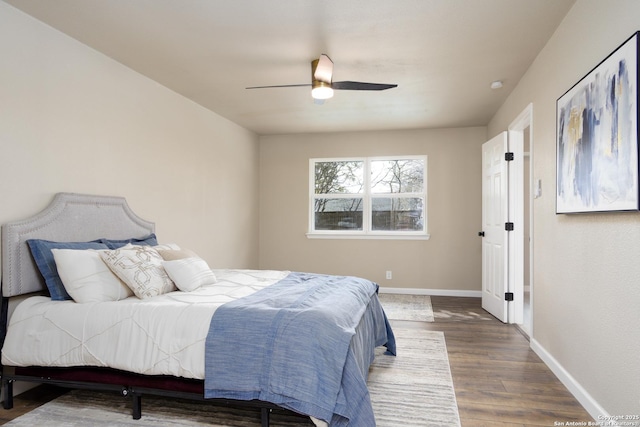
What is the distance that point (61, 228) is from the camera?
2920 millimetres

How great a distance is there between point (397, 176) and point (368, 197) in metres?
0.55

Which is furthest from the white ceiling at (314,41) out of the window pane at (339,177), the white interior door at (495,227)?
the window pane at (339,177)

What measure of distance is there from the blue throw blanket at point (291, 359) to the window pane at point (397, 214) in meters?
4.11

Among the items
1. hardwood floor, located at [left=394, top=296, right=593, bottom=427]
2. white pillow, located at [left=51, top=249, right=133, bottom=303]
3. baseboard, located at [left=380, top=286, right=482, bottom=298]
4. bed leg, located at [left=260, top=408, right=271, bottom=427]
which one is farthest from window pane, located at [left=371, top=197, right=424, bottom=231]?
bed leg, located at [left=260, top=408, right=271, bottom=427]

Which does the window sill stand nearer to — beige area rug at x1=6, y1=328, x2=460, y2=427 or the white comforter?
beige area rug at x1=6, y1=328, x2=460, y2=427

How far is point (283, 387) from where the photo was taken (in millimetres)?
2072

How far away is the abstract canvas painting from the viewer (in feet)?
6.21

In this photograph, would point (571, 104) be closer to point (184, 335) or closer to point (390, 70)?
point (390, 70)

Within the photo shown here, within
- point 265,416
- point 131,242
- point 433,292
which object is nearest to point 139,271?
point 131,242

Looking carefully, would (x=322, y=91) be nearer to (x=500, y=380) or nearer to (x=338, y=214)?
(x=500, y=380)

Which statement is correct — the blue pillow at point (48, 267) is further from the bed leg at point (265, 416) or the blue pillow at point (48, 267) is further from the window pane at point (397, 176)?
the window pane at point (397, 176)

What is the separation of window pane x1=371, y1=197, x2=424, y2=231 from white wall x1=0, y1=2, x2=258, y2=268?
2225 mm

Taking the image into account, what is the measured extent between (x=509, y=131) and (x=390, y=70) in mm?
1643

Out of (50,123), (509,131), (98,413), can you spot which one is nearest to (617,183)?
(509,131)
